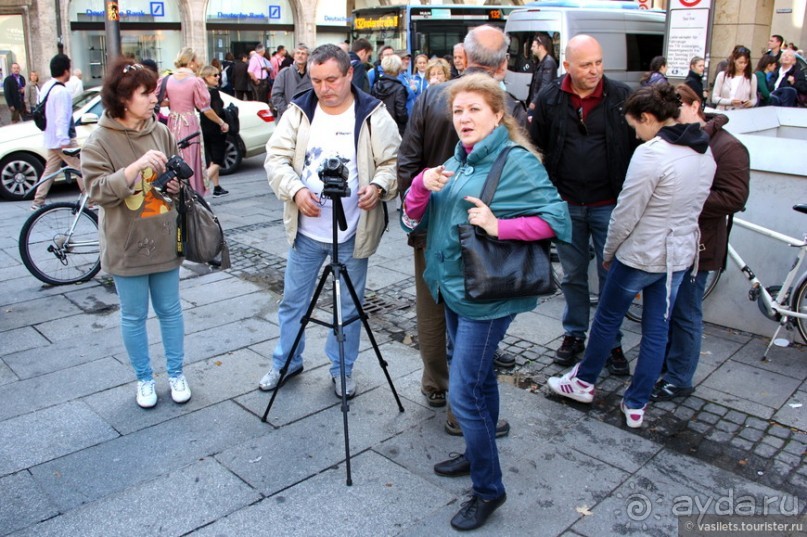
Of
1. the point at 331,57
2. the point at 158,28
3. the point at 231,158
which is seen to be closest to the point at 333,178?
the point at 331,57

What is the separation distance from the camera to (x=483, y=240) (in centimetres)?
296

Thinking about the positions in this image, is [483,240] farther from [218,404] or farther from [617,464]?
[218,404]

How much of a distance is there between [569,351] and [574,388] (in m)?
0.62

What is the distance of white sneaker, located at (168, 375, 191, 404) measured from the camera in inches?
171

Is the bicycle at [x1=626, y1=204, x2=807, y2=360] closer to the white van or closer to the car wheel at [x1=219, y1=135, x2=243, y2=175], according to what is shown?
the car wheel at [x1=219, y1=135, x2=243, y2=175]

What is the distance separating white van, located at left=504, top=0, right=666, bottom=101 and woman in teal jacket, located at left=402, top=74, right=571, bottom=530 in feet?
44.6

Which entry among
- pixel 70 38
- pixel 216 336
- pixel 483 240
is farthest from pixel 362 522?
pixel 70 38

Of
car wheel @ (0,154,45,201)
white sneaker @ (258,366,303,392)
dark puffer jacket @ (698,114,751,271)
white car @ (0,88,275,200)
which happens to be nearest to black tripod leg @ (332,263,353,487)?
white sneaker @ (258,366,303,392)

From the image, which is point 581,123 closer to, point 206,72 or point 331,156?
point 331,156

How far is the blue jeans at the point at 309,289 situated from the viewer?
4.26 meters

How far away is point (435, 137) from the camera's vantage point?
3.86 meters

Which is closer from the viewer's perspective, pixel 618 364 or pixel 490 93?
pixel 490 93

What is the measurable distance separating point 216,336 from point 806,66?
10.9m

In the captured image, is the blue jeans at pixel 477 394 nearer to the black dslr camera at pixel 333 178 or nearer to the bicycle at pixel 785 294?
the black dslr camera at pixel 333 178
